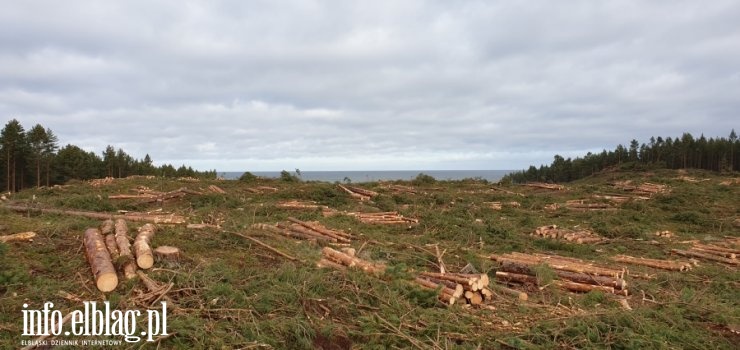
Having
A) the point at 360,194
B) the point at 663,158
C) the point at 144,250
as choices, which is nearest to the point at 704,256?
the point at 144,250

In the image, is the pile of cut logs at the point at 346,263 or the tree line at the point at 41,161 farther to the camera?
the tree line at the point at 41,161

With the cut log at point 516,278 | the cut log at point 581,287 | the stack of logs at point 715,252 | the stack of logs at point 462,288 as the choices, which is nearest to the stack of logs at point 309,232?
the cut log at point 516,278

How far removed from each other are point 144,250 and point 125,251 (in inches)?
14.0

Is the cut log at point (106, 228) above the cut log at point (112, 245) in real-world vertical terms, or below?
above

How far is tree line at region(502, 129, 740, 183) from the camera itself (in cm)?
5186

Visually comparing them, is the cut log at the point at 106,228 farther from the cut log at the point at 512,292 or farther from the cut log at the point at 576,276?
the cut log at the point at 576,276

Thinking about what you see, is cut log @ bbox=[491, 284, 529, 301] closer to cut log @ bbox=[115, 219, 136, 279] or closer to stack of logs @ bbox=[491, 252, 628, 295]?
stack of logs @ bbox=[491, 252, 628, 295]

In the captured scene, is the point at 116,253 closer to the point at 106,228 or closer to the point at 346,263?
the point at 106,228

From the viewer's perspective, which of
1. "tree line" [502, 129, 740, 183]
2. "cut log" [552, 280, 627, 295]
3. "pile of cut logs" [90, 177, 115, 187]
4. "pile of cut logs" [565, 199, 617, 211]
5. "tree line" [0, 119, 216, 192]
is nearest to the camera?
"cut log" [552, 280, 627, 295]

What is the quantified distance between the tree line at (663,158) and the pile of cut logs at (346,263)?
1850 inches

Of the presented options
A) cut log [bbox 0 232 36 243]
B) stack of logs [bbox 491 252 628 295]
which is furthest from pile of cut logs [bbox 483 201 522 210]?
cut log [bbox 0 232 36 243]

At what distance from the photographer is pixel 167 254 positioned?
698cm

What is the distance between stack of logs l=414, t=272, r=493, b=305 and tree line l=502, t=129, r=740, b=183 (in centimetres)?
4730

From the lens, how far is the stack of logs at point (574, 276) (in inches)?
303
